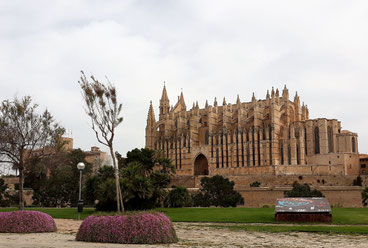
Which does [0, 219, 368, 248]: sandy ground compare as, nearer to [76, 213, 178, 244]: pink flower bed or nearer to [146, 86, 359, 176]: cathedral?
[76, 213, 178, 244]: pink flower bed

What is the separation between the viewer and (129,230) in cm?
1141

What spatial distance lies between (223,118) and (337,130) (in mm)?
16078

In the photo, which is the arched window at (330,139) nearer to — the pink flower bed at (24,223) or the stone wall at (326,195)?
the stone wall at (326,195)

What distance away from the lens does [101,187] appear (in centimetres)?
2386

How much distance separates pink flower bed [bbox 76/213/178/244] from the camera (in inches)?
447

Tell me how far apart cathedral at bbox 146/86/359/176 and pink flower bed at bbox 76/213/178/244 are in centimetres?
4129

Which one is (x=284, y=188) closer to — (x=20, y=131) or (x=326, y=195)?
(x=326, y=195)

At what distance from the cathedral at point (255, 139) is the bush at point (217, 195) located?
16.3 m

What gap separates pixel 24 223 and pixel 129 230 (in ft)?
15.4

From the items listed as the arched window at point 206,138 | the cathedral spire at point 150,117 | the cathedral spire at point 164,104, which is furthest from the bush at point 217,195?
the cathedral spire at point 164,104

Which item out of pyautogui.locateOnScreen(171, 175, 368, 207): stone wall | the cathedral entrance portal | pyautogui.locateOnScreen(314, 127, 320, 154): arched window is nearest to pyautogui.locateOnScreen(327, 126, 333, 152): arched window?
pyautogui.locateOnScreen(314, 127, 320, 154): arched window

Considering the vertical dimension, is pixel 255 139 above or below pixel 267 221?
above

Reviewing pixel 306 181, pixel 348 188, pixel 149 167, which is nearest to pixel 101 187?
pixel 149 167

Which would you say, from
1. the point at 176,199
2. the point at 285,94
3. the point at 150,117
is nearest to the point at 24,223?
the point at 176,199
